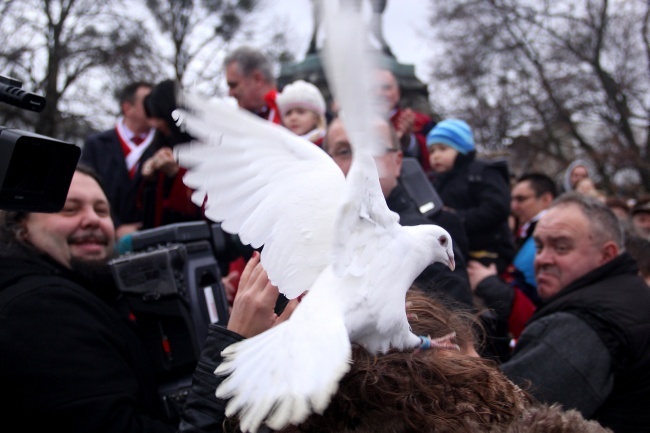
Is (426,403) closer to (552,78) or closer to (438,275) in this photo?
(438,275)

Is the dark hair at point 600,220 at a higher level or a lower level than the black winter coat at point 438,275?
higher

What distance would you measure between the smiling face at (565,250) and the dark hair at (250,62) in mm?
2041

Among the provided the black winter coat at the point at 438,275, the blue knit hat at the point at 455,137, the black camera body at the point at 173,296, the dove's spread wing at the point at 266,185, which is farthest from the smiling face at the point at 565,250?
the dove's spread wing at the point at 266,185

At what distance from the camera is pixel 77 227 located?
263cm

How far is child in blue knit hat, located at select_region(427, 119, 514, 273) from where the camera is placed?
13.2 feet

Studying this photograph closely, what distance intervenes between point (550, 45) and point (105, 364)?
17.9 meters

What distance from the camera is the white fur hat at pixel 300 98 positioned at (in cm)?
367

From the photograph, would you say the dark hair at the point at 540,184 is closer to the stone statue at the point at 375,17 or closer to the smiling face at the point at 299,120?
the smiling face at the point at 299,120

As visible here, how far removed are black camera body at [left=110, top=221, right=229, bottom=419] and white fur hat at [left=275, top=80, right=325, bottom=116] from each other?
1.47 m

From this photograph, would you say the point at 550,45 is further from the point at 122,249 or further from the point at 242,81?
the point at 122,249

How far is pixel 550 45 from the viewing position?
58.1 feet

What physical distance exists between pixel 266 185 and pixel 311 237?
21 centimetres

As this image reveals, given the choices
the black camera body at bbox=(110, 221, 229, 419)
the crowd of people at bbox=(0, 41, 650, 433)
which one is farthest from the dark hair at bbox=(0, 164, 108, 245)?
the black camera body at bbox=(110, 221, 229, 419)

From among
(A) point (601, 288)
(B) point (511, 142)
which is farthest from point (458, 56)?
(A) point (601, 288)
